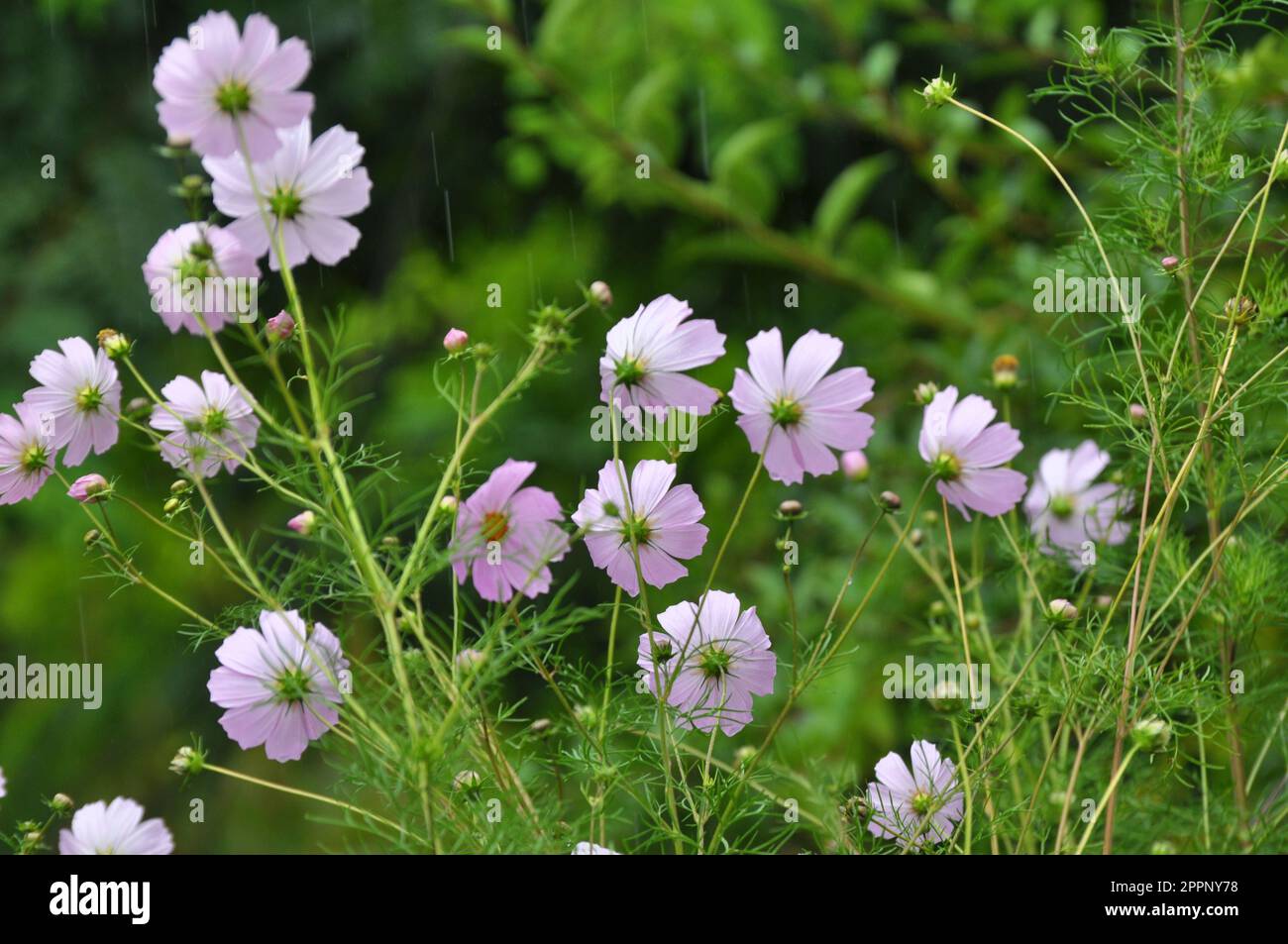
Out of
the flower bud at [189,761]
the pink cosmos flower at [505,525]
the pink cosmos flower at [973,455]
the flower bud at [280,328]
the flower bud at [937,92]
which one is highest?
the flower bud at [937,92]

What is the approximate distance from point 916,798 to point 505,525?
6.9 inches

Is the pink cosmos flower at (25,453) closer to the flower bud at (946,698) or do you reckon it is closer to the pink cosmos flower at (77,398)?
Result: the pink cosmos flower at (77,398)

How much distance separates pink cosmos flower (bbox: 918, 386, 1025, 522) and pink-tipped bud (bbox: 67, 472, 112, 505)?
278mm

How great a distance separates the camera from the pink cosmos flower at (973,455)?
0.46 meters

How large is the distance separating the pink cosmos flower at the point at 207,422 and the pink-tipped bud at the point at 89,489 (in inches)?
0.9

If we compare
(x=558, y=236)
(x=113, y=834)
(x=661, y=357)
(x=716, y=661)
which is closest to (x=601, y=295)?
(x=661, y=357)

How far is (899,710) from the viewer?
1284 mm

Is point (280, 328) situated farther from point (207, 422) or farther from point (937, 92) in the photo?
point (937, 92)

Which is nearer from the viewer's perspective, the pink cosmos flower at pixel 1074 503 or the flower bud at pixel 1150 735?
the flower bud at pixel 1150 735

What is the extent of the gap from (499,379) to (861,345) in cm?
122

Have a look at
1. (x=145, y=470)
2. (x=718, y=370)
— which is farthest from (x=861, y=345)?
(x=145, y=470)

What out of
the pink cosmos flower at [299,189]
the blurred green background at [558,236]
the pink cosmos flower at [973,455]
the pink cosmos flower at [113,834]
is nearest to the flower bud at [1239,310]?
the pink cosmos flower at [973,455]

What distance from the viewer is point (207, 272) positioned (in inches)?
15.8
